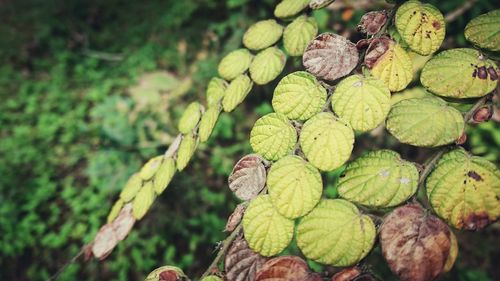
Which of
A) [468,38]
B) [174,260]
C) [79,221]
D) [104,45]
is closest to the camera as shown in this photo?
[468,38]

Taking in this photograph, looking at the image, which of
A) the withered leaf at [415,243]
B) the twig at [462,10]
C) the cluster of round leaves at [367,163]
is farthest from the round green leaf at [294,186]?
the twig at [462,10]

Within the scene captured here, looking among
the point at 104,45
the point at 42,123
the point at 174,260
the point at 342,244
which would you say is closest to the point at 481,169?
the point at 342,244

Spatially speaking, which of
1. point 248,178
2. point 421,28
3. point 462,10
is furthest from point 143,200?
point 462,10

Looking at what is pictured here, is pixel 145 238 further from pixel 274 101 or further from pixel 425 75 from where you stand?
pixel 425 75

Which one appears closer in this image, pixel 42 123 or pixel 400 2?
pixel 400 2

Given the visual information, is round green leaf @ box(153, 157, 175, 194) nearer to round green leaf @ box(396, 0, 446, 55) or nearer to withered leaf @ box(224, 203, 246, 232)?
withered leaf @ box(224, 203, 246, 232)

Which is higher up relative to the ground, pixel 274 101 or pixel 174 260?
pixel 274 101

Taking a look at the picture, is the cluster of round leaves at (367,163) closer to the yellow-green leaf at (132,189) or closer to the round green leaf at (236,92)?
the round green leaf at (236,92)
